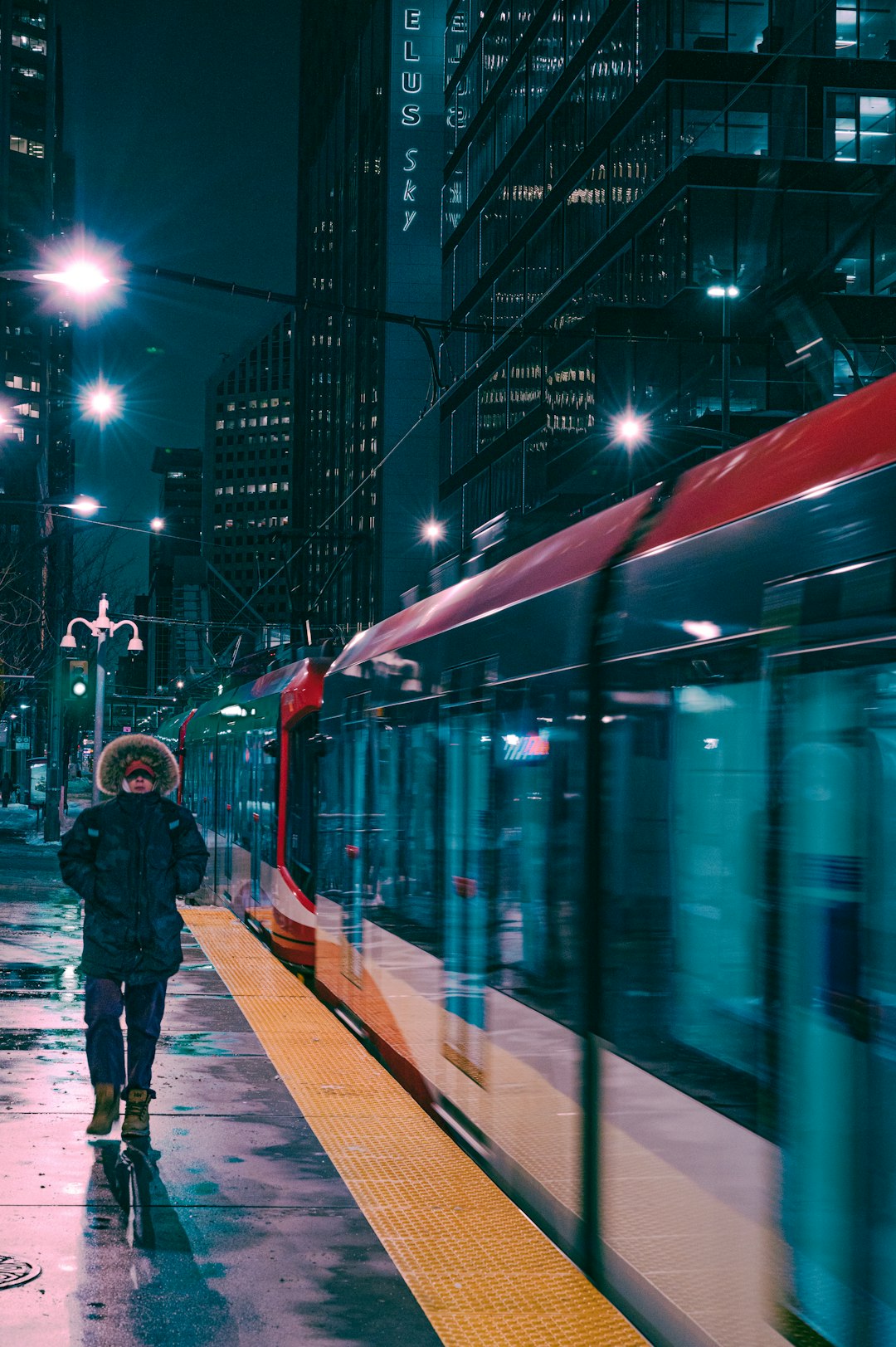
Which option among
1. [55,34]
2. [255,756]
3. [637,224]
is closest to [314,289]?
[55,34]

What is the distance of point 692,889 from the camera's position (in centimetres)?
398

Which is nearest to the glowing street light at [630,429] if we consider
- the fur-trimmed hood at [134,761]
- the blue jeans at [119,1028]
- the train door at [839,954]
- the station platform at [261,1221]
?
the station platform at [261,1221]

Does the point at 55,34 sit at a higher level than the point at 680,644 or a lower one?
higher

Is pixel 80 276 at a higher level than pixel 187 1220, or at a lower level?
higher

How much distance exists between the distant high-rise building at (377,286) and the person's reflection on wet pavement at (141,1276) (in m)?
55.3

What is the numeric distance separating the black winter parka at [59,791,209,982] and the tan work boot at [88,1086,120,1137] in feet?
1.61

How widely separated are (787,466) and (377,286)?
83.7 metres

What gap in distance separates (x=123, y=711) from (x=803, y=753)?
415ft

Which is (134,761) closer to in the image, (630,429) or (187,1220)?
(187,1220)

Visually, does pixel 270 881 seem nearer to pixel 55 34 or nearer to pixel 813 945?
pixel 813 945

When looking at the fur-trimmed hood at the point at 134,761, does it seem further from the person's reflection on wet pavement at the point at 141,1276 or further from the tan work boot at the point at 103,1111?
the person's reflection on wet pavement at the point at 141,1276

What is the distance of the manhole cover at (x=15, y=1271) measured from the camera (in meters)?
4.73

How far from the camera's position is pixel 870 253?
4012 cm

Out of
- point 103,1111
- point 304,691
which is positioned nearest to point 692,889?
point 103,1111
